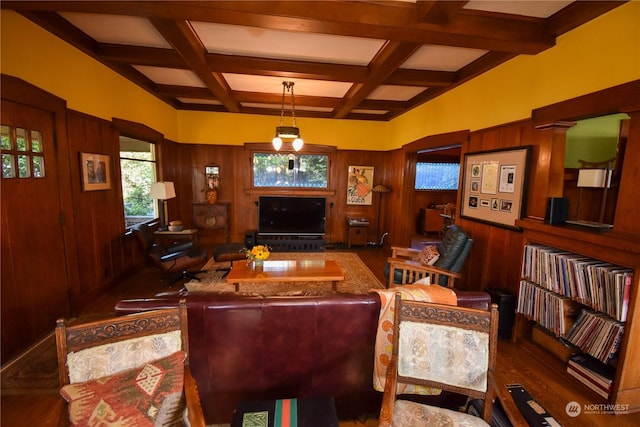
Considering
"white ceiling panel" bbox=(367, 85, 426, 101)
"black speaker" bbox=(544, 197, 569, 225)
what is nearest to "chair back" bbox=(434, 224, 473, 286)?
"black speaker" bbox=(544, 197, 569, 225)

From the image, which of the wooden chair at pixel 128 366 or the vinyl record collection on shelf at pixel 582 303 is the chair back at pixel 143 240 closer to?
the wooden chair at pixel 128 366

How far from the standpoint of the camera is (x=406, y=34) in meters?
2.23

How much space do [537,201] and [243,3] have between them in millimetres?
2987

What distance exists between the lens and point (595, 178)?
2436 millimetres

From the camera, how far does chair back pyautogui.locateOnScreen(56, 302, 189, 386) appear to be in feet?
3.79

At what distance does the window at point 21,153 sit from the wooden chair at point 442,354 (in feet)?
10.1

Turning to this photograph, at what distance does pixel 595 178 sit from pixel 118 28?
4.62 meters

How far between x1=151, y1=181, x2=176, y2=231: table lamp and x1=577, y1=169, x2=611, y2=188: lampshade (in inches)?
205

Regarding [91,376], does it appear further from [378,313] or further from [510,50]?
[510,50]

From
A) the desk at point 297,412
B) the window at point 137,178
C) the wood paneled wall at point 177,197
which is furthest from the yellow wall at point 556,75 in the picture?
the window at point 137,178

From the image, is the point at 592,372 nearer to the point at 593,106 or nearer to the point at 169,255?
the point at 593,106

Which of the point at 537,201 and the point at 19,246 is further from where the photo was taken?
the point at 537,201

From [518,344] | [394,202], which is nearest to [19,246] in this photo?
[518,344]

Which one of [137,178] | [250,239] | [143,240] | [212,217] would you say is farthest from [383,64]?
[212,217]
